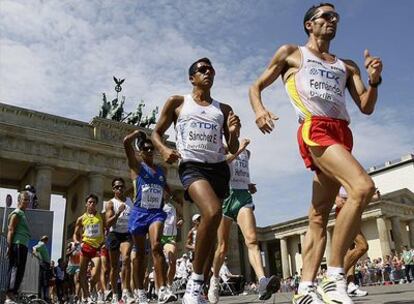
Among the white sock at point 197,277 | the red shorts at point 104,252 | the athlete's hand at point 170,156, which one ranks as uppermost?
the athlete's hand at point 170,156

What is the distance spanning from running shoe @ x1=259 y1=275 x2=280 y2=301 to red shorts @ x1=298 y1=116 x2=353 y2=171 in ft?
6.03

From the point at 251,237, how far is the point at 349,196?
292 cm

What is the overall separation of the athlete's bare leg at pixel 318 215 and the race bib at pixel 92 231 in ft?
23.8

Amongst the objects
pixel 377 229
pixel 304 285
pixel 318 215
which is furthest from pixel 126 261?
pixel 377 229

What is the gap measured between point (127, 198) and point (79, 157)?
29.8m

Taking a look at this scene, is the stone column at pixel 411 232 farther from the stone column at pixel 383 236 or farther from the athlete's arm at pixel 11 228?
the athlete's arm at pixel 11 228

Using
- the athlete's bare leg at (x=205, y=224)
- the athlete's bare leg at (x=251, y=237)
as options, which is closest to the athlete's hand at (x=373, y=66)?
the athlete's bare leg at (x=205, y=224)

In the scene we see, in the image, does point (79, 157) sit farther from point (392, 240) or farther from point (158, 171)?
point (392, 240)

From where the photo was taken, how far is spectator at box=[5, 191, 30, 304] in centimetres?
797

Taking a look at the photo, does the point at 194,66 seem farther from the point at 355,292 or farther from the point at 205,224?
the point at 355,292

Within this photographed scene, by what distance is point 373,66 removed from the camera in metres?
3.79

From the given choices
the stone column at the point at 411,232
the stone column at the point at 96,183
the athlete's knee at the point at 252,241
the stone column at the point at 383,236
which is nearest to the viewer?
the athlete's knee at the point at 252,241

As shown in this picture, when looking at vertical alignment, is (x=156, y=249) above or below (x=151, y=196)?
below

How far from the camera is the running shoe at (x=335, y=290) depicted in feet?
10.6
